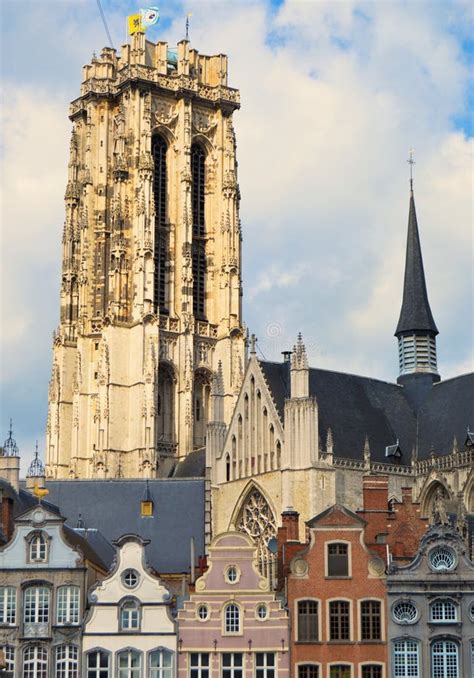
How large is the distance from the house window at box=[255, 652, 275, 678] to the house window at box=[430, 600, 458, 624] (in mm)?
5170

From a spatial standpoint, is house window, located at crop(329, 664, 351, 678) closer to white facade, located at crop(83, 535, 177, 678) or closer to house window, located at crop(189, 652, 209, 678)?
house window, located at crop(189, 652, 209, 678)

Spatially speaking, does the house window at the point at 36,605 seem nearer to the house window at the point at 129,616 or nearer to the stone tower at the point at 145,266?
the house window at the point at 129,616

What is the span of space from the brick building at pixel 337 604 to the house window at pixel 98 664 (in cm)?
578

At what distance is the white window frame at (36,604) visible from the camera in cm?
4825

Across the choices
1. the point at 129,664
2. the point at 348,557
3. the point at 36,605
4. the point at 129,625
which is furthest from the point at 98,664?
the point at 348,557

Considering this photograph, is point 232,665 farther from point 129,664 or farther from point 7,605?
point 7,605

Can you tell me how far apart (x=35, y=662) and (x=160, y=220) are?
58.9 metres

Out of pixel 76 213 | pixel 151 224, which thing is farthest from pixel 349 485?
pixel 76 213

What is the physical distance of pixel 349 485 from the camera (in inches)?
2896

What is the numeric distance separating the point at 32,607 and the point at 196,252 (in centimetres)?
5850

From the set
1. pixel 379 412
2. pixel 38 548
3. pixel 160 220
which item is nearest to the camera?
pixel 38 548

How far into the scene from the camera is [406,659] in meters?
47.9

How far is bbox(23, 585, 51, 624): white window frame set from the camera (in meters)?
48.2

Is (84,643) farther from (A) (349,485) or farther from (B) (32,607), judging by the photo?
(A) (349,485)
